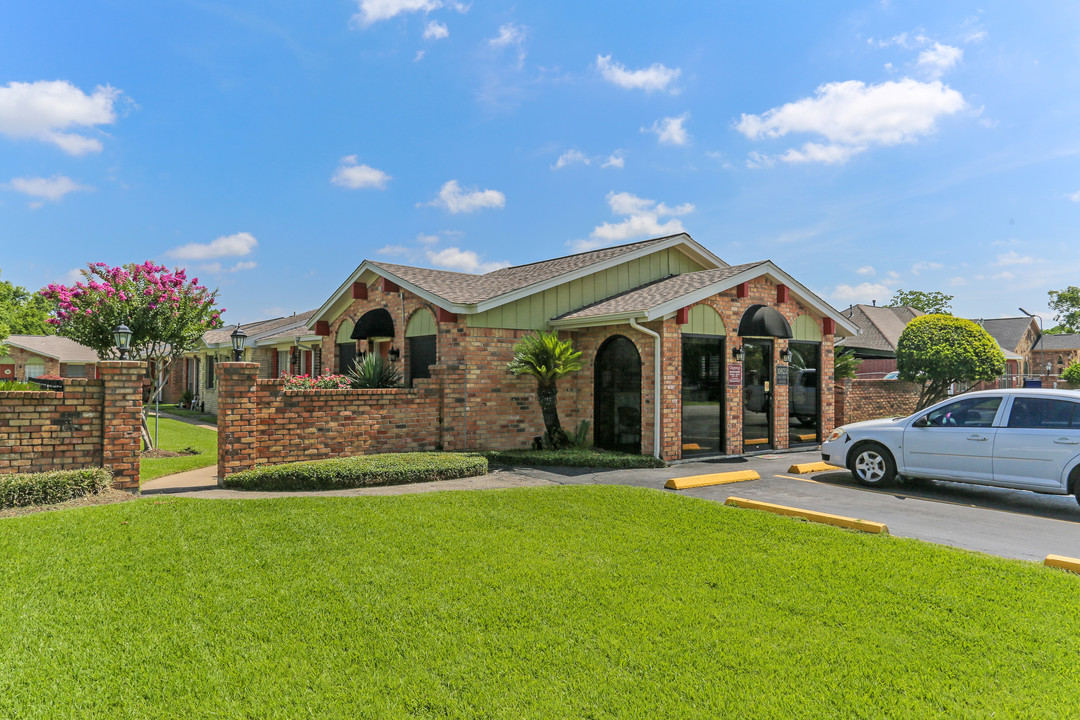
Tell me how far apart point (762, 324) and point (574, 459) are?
16.4 feet

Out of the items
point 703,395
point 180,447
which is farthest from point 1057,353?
point 180,447

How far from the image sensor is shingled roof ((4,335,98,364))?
114 ft

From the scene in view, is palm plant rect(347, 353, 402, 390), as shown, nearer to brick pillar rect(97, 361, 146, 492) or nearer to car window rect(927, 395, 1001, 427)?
brick pillar rect(97, 361, 146, 492)

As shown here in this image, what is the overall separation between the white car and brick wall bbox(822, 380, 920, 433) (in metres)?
5.32

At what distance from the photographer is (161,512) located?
7.24 metres

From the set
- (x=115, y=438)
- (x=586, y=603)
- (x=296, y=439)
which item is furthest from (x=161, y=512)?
(x=586, y=603)

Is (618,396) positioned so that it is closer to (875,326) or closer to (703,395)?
(703,395)

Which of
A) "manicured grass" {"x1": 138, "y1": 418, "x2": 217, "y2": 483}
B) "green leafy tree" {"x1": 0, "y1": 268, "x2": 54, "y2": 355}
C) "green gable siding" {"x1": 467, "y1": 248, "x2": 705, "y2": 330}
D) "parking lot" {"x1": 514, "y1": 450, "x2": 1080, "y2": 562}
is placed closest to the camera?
"parking lot" {"x1": 514, "y1": 450, "x2": 1080, "y2": 562}

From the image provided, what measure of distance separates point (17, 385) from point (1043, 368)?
72.2 m

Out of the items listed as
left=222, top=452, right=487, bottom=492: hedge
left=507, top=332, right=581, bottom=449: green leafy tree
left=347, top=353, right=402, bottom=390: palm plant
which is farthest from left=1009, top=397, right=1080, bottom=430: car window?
left=347, top=353, right=402, bottom=390: palm plant

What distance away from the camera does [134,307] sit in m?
13.6

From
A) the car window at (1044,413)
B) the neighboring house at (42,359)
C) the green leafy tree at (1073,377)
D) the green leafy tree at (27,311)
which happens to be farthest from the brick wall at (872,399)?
the green leafy tree at (27,311)

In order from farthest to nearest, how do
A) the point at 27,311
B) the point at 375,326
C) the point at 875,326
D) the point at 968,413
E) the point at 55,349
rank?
1. the point at 27,311
2. the point at 55,349
3. the point at 875,326
4. the point at 375,326
5. the point at 968,413

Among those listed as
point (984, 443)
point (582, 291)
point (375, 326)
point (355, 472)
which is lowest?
point (355, 472)
